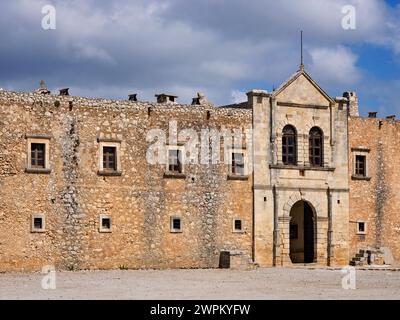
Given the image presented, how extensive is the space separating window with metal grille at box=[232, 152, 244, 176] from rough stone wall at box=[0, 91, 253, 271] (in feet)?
1.29

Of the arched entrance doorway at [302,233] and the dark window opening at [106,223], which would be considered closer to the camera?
the dark window opening at [106,223]

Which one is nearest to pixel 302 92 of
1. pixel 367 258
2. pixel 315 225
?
pixel 315 225

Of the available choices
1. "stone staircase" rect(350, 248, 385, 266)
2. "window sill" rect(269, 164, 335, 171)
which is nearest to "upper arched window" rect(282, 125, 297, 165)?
"window sill" rect(269, 164, 335, 171)

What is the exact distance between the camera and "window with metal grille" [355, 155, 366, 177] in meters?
42.1

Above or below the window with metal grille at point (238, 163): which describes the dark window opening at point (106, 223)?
below

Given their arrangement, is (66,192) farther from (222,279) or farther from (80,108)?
(222,279)

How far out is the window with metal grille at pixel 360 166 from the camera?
138 feet

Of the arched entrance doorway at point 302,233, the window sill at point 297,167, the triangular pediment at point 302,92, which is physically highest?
the triangular pediment at point 302,92

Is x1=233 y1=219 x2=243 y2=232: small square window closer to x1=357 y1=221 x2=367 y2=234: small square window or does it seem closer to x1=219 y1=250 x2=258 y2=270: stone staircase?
x1=219 y1=250 x2=258 y2=270: stone staircase

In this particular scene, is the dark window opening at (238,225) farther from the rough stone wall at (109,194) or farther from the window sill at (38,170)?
the window sill at (38,170)

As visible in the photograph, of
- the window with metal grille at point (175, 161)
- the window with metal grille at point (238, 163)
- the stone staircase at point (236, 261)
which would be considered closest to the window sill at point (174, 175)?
the window with metal grille at point (175, 161)

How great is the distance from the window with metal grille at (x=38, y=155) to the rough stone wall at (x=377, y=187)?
1410cm

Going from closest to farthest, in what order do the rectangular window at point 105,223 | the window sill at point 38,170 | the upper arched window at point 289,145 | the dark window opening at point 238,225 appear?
the window sill at point 38,170
the rectangular window at point 105,223
the dark window opening at point 238,225
the upper arched window at point 289,145
